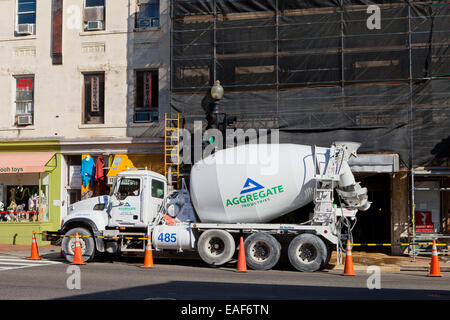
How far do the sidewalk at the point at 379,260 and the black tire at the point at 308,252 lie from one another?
1.27 meters

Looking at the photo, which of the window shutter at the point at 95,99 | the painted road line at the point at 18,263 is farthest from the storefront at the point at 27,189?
the painted road line at the point at 18,263

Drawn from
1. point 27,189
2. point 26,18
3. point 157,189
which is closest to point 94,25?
point 26,18

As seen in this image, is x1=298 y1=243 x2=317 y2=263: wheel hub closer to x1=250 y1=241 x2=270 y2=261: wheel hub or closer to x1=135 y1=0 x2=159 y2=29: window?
x1=250 y1=241 x2=270 y2=261: wheel hub

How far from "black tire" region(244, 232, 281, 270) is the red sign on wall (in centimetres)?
755

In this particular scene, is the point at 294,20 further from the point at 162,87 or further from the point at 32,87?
the point at 32,87

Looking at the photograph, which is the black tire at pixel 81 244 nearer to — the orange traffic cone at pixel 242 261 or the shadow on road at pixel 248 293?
the orange traffic cone at pixel 242 261

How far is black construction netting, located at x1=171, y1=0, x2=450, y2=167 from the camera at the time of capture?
62.1 feet

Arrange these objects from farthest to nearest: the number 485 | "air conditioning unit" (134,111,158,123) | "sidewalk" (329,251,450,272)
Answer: "air conditioning unit" (134,111,158,123)
"sidewalk" (329,251,450,272)
the number 485

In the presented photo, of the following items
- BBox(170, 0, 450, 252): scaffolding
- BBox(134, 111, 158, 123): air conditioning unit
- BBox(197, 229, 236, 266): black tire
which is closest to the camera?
BBox(197, 229, 236, 266): black tire

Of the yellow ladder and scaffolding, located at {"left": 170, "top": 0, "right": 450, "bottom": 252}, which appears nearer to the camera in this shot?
scaffolding, located at {"left": 170, "top": 0, "right": 450, "bottom": 252}

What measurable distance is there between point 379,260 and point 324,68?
23.0 feet

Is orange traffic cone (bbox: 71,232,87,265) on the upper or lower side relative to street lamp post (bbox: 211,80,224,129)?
lower

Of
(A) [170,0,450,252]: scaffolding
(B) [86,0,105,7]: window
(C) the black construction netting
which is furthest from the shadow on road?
(B) [86,0,105,7]: window

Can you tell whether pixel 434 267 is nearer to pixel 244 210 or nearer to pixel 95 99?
pixel 244 210
